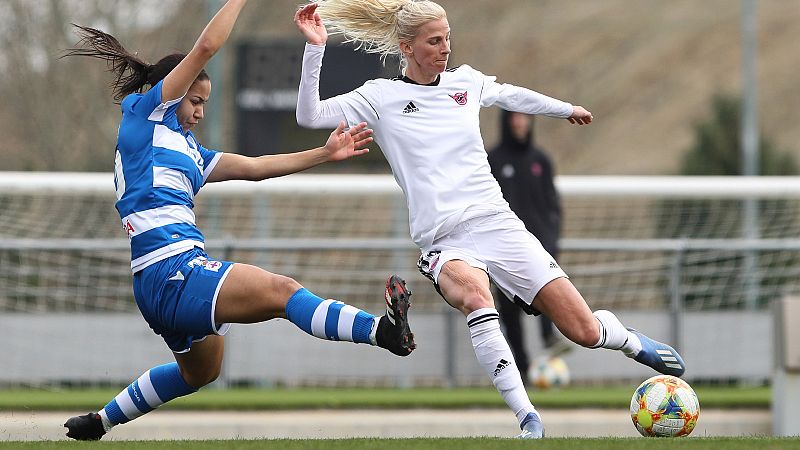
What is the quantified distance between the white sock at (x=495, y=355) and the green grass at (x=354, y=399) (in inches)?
168

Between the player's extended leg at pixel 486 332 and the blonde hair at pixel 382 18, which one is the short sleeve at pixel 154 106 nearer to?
the blonde hair at pixel 382 18

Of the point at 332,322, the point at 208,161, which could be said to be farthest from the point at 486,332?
the point at 208,161

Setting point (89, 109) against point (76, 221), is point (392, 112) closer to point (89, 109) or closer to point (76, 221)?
point (76, 221)

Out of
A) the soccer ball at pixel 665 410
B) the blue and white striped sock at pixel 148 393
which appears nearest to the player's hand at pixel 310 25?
the blue and white striped sock at pixel 148 393

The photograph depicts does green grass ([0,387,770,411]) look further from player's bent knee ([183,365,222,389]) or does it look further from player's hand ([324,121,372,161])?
player's hand ([324,121,372,161])

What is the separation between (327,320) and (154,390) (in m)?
1.17

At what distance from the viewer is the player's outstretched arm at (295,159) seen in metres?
6.60

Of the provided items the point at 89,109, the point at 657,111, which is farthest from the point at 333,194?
the point at 657,111

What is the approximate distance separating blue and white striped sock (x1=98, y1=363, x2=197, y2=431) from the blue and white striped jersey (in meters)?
0.79

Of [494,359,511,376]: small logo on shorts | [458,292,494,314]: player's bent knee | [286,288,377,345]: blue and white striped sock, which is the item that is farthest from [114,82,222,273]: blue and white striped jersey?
[494,359,511,376]: small logo on shorts

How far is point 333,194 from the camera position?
43.1 ft

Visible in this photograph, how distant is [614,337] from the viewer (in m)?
6.93

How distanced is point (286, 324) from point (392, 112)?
5.86m

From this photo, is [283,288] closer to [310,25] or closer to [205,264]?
[205,264]
